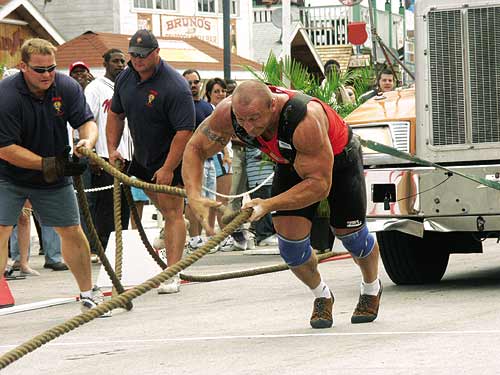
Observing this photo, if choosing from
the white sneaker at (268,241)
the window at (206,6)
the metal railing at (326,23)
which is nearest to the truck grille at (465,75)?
the white sneaker at (268,241)

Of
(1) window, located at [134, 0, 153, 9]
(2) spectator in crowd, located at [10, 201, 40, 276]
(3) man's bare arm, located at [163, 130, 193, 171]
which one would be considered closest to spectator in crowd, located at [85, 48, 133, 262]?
(2) spectator in crowd, located at [10, 201, 40, 276]

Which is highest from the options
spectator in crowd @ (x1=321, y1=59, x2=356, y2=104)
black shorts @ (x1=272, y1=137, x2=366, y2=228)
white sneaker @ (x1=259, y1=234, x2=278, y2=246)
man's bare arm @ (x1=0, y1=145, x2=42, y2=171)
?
spectator in crowd @ (x1=321, y1=59, x2=356, y2=104)

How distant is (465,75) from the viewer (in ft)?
35.5

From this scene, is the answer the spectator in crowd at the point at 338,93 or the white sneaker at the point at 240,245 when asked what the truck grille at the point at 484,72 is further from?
the white sneaker at the point at 240,245

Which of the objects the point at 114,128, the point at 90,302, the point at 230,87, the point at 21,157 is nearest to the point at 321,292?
the point at 90,302

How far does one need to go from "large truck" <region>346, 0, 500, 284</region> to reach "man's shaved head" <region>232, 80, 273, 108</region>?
8.89ft

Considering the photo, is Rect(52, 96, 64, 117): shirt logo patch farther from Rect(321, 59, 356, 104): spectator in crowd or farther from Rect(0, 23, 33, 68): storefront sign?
Rect(0, 23, 33, 68): storefront sign

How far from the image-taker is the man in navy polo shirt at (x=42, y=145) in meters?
9.64

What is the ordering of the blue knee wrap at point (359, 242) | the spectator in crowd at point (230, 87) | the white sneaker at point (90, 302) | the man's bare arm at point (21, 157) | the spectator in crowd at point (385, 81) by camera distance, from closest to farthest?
the blue knee wrap at point (359, 242), the man's bare arm at point (21, 157), the white sneaker at point (90, 302), the spectator in crowd at point (385, 81), the spectator in crowd at point (230, 87)

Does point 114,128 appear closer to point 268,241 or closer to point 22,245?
point 22,245

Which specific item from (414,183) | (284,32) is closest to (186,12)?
(284,32)

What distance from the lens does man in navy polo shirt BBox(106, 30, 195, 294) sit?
11.0 meters

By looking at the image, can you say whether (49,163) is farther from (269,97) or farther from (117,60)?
(117,60)

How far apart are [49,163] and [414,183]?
2653 mm
